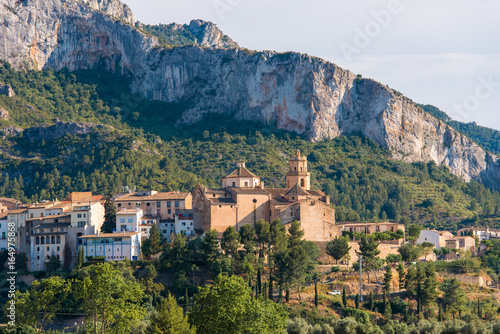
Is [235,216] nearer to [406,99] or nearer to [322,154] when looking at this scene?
[322,154]

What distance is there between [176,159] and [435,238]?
7547 centimetres

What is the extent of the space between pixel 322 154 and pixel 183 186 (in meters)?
49.7

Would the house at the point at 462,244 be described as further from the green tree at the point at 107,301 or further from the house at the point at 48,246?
the green tree at the point at 107,301

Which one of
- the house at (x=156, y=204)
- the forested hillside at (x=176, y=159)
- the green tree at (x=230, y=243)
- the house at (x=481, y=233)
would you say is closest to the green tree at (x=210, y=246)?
the green tree at (x=230, y=243)

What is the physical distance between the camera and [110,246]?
87.5 m

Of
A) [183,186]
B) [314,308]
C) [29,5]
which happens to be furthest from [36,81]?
[314,308]

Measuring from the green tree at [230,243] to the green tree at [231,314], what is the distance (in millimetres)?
30899

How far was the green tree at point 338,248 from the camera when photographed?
8975cm

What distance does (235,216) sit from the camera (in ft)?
309

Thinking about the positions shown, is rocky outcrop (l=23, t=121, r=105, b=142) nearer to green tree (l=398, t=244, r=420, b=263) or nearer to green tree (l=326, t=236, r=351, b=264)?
green tree (l=326, t=236, r=351, b=264)

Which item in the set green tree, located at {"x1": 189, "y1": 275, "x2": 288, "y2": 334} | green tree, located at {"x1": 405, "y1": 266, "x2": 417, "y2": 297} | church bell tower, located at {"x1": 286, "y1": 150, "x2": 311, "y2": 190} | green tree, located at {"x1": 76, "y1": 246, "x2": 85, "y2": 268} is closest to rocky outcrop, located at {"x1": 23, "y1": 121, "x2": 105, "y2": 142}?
church bell tower, located at {"x1": 286, "y1": 150, "x2": 311, "y2": 190}

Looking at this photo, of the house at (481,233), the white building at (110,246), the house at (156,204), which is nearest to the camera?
the white building at (110,246)

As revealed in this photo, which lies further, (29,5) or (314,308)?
(29,5)

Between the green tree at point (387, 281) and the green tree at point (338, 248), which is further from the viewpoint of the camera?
the green tree at point (338, 248)
